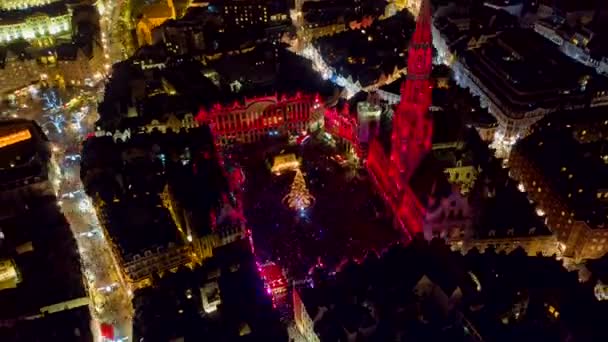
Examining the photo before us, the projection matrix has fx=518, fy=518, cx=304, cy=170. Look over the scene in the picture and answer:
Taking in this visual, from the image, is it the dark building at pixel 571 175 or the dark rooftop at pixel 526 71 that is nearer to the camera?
the dark building at pixel 571 175

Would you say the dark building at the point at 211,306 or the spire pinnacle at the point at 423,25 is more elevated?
the spire pinnacle at the point at 423,25

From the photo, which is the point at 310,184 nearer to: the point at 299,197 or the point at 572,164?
the point at 299,197

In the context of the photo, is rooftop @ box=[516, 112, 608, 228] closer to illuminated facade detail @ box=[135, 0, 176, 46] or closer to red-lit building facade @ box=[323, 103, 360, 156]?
red-lit building facade @ box=[323, 103, 360, 156]

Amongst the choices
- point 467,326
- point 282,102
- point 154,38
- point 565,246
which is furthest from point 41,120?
point 565,246

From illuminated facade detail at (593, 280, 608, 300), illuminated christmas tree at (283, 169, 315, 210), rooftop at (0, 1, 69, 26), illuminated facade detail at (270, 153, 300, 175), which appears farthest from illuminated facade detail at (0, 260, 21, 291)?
rooftop at (0, 1, 69, 26)

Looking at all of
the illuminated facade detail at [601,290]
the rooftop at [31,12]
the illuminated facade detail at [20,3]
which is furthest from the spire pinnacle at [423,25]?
the illuminated facade detail at [20,3]

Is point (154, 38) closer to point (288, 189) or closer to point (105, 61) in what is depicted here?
point (105, 61)

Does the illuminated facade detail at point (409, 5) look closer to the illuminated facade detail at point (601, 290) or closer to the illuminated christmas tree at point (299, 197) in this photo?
the illuminated christmas tree at point (299, 197)
